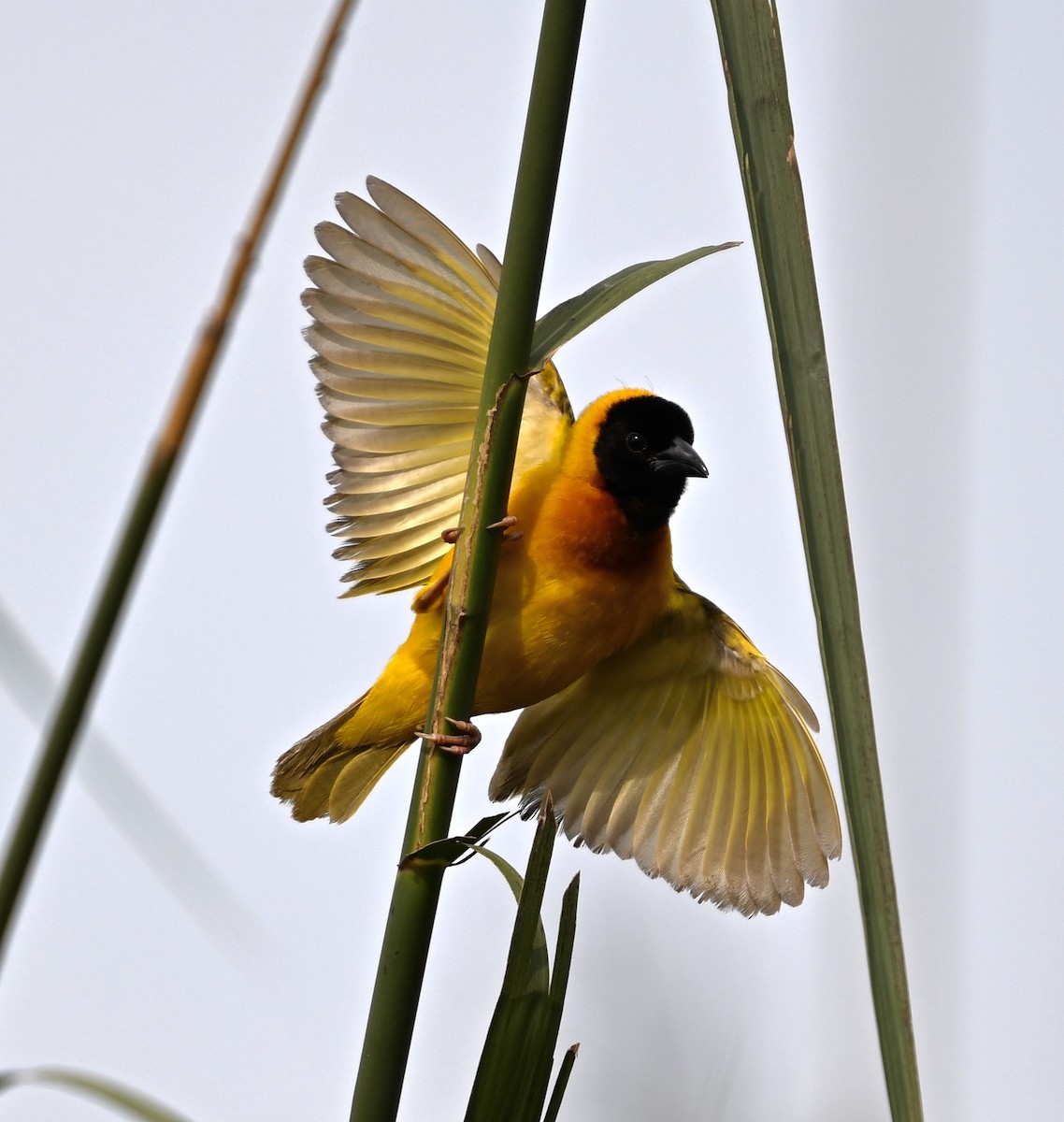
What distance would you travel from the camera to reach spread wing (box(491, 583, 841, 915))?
114cm

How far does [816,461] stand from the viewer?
0.35 meters

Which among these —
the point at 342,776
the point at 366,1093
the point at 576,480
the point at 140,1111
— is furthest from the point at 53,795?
the point at 342,776

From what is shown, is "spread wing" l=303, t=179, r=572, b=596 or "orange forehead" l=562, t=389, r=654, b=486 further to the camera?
"orange forehead" l=562, t=389, r=654, b=486

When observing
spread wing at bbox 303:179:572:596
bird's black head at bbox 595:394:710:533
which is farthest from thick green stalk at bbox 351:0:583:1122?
bird's black head at bbox 595:394:710:533

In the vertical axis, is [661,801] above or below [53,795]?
above

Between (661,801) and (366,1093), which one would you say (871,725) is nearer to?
(366,1093)

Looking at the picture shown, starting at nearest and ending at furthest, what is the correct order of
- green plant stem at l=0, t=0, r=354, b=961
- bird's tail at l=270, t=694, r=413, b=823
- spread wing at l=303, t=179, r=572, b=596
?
green plant stem at l=0, t=0, r=354, b=961
spread wing at l=303, t=179, r=572, b=596
bird's tail at l=270, t=694, r=413, b=823

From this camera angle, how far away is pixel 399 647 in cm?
120

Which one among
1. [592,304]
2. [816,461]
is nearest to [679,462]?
[592,304]

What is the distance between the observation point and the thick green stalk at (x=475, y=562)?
0.42m

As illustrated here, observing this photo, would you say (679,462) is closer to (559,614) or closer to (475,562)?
(559,614)

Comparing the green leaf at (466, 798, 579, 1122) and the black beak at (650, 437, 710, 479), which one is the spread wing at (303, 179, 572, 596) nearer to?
the black beak at (650, 437, 710, 479)

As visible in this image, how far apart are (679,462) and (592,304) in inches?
29.8

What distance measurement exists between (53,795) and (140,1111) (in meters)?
0.16
